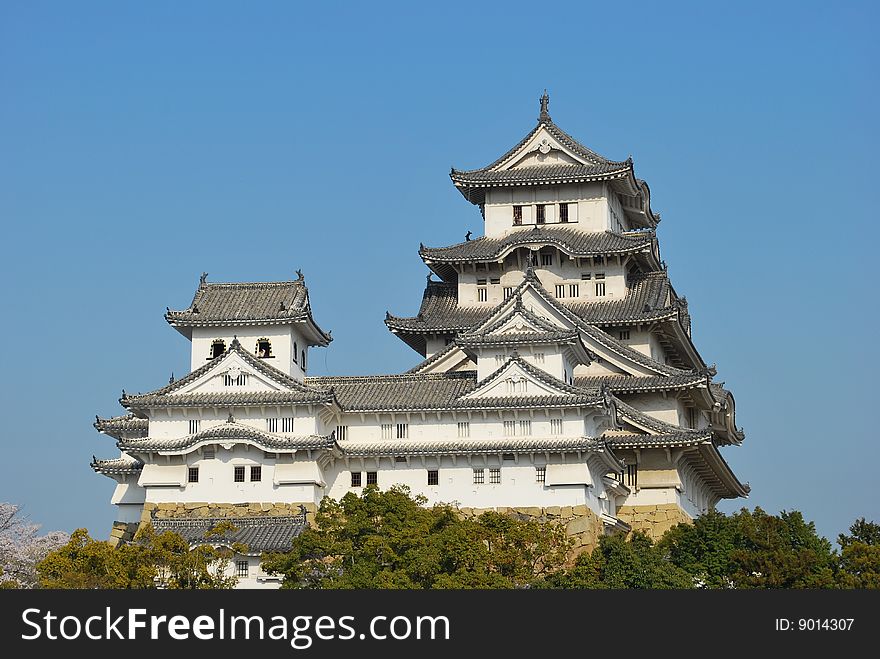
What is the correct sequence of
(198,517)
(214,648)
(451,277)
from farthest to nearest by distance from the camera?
1. (451,277)
2. (198,517)
3. (214,648)

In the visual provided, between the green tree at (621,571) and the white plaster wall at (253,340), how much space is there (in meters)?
15.0

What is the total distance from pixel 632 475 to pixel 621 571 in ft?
44.0

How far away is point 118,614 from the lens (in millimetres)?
33750

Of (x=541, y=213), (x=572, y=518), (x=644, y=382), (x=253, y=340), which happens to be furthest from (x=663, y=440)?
(x=253, y=340)

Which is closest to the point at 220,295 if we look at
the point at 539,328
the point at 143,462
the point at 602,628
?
the point at 143,462

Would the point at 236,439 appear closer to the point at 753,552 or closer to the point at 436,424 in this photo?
the point at 436,424

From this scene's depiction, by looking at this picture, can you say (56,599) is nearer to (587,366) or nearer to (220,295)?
(220,295)

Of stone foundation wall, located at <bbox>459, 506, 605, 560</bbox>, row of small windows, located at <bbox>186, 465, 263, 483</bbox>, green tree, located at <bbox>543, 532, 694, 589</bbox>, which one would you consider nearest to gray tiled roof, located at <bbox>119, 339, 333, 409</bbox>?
row of small windows, located at <bbox>186, 465, 263, 483</bbox>

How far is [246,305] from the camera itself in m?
63.0

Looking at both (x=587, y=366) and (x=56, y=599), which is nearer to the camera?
(x=56, y=599)

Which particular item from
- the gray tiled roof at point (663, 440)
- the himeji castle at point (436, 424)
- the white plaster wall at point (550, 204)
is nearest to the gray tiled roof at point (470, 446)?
the himeji castle at point (436, 424)

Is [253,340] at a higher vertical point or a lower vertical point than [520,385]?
higher

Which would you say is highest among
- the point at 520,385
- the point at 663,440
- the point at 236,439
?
the point at 520,385

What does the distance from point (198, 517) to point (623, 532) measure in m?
16.5
